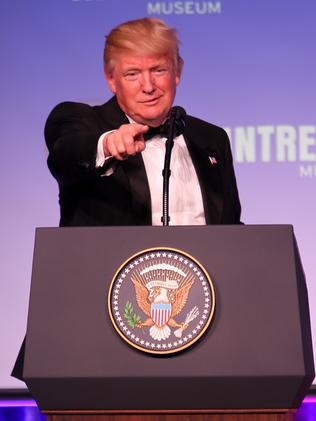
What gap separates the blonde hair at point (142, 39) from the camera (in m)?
2.13

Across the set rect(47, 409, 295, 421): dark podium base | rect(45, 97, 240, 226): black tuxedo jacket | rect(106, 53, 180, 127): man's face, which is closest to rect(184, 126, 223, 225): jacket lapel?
rect(45, 97, 240, 226): black tuxedo jacket

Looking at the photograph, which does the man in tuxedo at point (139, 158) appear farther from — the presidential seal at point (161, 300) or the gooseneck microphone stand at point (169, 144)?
the presidential seal at point (161, 300)

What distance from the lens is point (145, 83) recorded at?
214 centimetres

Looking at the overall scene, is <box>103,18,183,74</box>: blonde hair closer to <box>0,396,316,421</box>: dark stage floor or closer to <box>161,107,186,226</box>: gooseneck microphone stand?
<box>161,107,186,226</box>: gooseneck microphone stand

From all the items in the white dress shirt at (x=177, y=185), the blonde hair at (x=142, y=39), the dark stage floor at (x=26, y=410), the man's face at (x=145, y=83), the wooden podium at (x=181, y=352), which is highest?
the blonde hair at (x=142, y=39)

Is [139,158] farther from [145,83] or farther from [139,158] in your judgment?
[145,83]

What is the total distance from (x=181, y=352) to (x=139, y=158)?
0.67 meters

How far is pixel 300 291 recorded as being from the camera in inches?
65.3

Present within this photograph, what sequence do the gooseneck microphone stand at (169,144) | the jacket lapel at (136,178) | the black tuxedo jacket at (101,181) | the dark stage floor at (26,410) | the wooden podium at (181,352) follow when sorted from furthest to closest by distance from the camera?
the dark stage floor at (26,410)
the jacket lapel at (136,178)
the black tuxedo jacket at (101,181)
the gooseneck microphone stand at (169,144)
the wooden podium at (181,352)

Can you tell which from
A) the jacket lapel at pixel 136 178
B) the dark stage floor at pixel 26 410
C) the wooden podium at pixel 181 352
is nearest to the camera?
the wooden podium at pixel 181 352

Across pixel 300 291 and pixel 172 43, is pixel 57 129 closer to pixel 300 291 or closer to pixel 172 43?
pixel 172 43

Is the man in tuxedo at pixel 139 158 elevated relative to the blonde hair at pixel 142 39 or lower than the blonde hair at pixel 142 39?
lower

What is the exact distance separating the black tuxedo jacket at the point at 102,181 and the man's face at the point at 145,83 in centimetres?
7

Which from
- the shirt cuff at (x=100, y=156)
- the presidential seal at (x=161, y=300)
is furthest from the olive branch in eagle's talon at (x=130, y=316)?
the shirt cuff at (x=100, y=156)
